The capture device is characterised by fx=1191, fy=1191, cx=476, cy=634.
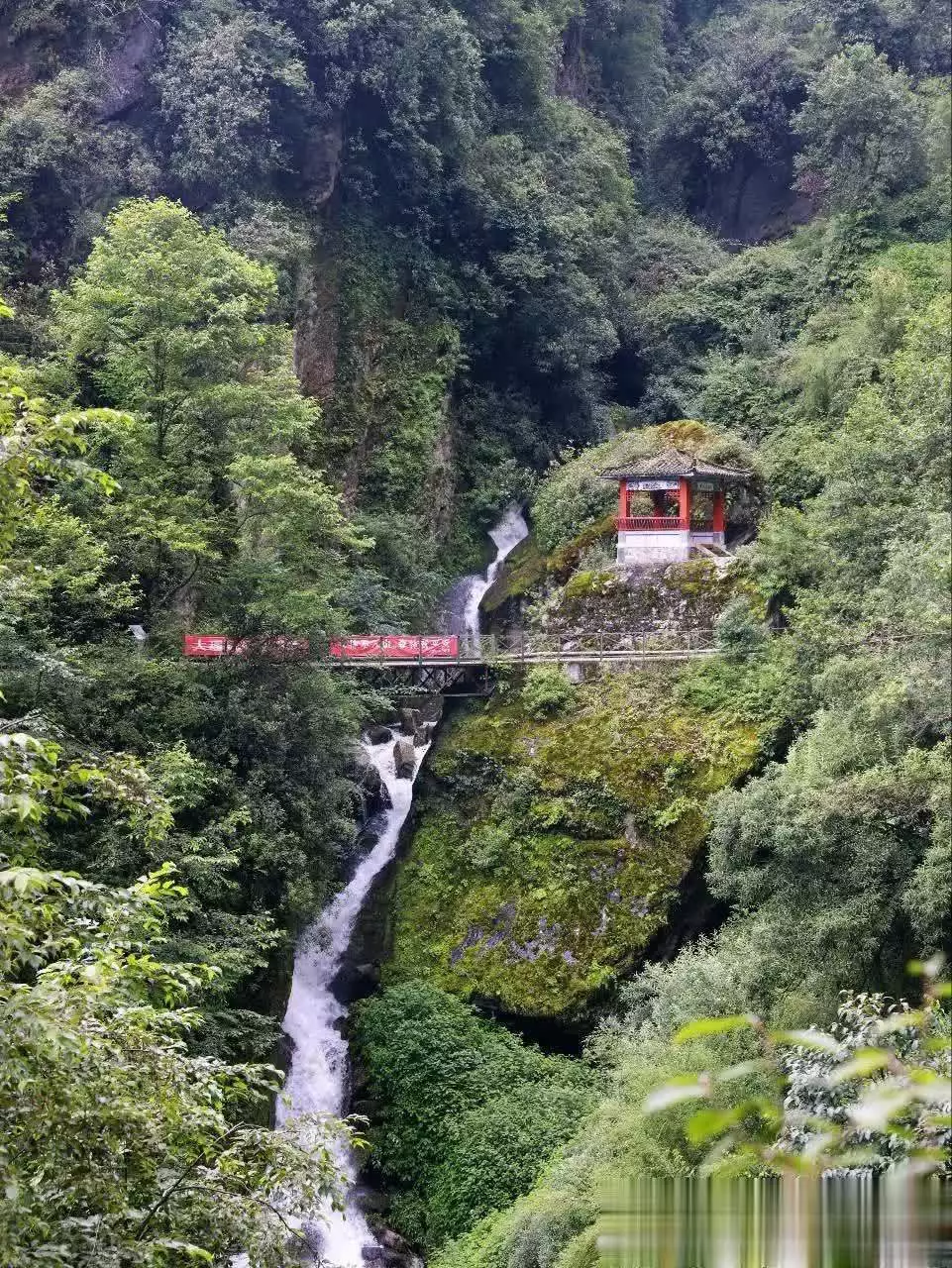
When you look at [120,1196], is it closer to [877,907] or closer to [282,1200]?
[282,1200]

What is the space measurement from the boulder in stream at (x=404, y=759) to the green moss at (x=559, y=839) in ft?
4.72

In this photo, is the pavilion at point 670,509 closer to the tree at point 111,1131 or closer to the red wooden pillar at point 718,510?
the red wooden pillar at point 718,510

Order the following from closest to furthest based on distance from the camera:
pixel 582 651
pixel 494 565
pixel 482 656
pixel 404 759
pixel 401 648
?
pixel 401 648
pixel 482 656
pixel 582 651
pixel 404 759
pixel 494 565

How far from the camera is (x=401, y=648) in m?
19.6

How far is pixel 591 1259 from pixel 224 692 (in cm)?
879

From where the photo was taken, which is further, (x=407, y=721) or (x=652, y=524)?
(x=407, y=721)

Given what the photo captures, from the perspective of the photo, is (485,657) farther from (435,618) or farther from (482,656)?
(435,618)

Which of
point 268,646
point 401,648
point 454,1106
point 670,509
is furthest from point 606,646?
point 454,1106

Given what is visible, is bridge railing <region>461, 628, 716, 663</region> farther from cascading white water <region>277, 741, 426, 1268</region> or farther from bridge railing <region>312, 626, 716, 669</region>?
cascading white water <region>277, 741, 426, 1268</region>

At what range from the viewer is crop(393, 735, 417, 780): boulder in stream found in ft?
68.4

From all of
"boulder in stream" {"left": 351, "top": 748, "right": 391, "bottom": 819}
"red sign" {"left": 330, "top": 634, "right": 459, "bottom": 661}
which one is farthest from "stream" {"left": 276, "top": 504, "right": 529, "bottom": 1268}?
"red sign" {"left": 330, "top": 634, "right": 459, "bottom": 661}

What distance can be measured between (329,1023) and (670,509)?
1113 cm

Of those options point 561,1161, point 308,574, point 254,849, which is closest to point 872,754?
point 561,1161

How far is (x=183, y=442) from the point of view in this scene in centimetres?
1777
